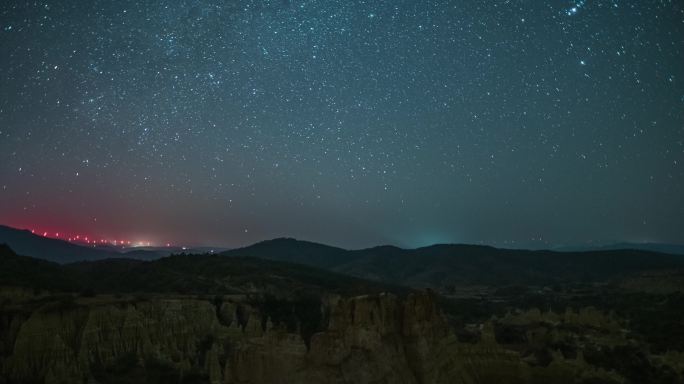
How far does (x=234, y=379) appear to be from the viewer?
16531 mm

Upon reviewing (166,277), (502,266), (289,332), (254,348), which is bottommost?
(254,348)

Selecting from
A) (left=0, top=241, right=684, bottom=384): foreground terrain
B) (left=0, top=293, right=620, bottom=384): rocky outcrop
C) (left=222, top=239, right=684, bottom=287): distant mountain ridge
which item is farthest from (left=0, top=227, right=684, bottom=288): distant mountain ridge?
(left=0, top=293, right=620, bottom=384): rocky outcrop

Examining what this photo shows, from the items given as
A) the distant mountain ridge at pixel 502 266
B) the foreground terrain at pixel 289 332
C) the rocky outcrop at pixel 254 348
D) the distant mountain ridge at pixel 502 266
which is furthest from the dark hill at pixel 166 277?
the distant mountain ridge at pixel 502 266

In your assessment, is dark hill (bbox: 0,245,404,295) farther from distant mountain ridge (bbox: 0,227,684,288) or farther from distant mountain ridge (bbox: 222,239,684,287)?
distant mountain ridge (bbox: 222,239,684,287)

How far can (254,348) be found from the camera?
16.8m

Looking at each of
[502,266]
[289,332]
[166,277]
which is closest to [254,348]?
[289,332]

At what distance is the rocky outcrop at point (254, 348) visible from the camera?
15.2 m

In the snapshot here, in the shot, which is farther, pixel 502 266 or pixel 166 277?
pixel 502 266

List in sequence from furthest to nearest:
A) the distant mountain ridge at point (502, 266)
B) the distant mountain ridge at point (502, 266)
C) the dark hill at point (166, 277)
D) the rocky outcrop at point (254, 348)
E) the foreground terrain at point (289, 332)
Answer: the distant mountain ridge at point (502, 266)
the distant mountain ridge at point (502, 266)
the dark hill at point (166, 277)
the foreground terrain at point (289, 332)
the rocky outcrop at point (254, 348)

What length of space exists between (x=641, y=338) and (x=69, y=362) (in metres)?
51.6

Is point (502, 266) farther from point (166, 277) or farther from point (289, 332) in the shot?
point (289, 332)

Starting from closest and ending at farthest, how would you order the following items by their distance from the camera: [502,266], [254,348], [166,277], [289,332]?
[254,348], [289,332], [166,277], [502,266]

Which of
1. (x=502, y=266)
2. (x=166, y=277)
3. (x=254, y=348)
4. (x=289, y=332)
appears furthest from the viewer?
(x=502, y=266)

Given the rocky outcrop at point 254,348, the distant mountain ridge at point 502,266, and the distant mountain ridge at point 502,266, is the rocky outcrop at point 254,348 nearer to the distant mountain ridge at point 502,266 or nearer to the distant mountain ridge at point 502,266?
the distant mountain ridge at point 502,266
